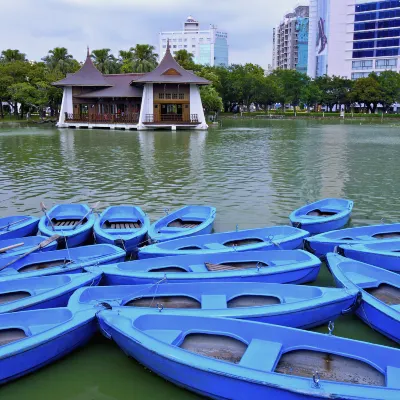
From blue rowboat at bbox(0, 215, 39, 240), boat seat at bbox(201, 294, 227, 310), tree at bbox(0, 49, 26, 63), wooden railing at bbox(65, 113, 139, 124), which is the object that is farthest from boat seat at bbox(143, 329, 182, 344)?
tree at bbox(0, 49, 26, 63)

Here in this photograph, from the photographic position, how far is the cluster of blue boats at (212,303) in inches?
213

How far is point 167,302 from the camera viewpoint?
7531mm

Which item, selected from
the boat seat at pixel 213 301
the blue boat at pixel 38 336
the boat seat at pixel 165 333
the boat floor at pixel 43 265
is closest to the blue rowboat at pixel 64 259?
the boat floor at pixel 43 265

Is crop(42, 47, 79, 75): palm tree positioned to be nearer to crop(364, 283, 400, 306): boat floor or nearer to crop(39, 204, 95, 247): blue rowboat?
crop(39, 204, 95, 247): blue rowboat

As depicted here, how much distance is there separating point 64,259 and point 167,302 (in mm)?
2887

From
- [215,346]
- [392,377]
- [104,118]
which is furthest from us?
[104,118]

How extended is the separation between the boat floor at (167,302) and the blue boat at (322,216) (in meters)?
4.90

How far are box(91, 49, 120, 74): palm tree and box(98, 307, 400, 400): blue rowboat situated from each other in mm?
66457

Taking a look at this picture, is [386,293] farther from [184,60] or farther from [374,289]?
[184,60]

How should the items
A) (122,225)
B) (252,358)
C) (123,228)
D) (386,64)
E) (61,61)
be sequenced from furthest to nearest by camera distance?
(386,64)
(61,61)
(122,225)
(123,228)
(252,358)

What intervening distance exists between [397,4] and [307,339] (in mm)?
111505

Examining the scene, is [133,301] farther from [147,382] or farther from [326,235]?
[326,235]

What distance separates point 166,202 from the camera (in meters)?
15.9

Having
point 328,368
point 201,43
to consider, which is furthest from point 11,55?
point 201,43
